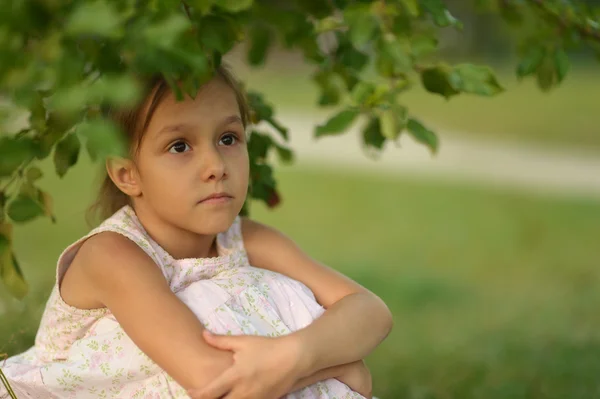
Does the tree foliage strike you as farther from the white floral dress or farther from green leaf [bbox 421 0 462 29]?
the white floral dress

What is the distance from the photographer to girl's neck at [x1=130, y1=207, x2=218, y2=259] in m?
2.60

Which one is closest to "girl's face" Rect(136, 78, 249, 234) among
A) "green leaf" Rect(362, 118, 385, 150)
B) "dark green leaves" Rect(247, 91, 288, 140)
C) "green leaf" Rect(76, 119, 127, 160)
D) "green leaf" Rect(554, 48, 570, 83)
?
"green leaf" Rect(362, 118, 385, 150)

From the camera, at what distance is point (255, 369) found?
2.22 meters

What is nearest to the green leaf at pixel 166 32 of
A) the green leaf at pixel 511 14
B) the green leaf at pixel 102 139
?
the green leaf at pixel 102 139

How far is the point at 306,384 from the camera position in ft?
7.79

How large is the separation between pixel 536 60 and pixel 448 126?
977 cm

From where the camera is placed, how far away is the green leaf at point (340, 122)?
100.0 inches

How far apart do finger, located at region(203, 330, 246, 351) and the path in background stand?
6.89 metres

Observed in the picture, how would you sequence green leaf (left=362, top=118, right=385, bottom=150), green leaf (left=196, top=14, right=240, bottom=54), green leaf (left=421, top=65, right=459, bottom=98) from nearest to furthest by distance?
green leaf (left=196, top=14, right=240, bottom=54), green leaf (left=421, top=65, right=459, bottom=98), green leaf (left=362, top=118, right=385, bottom=150)

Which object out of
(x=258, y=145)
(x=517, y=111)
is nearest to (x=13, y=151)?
(x=258, y=145)

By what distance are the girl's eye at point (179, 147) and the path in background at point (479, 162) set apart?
6.66m

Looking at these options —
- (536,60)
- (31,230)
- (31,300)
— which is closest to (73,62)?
(536,60)

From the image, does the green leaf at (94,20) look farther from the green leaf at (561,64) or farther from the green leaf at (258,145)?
the green leaf at (561,64)

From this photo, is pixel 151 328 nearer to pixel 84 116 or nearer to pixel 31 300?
pixel 84 116
